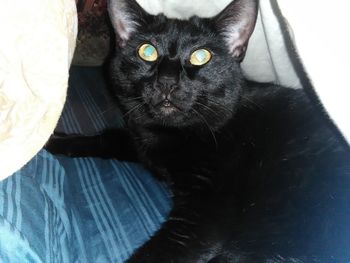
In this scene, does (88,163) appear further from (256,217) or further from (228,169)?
(256,217)

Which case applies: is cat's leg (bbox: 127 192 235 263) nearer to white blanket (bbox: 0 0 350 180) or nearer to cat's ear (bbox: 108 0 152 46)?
white blanket (bbox: 0 0 350 180)

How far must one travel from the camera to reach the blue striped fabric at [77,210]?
684mm

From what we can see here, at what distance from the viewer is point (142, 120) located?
120 cm

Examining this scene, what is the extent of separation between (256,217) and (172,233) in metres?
0.21

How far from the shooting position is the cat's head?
106 centimetres

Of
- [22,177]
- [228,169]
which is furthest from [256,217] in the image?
[22,177]

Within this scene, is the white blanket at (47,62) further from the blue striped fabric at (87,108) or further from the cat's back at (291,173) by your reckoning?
the blue striped fabric at (87,108)

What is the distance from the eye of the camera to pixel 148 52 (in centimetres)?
Result: 114

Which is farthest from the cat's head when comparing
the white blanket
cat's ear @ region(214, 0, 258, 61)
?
the white blanket

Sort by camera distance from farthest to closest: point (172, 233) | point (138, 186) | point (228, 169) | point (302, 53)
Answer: point (138, 186) < point (228, 169) < point (172, 233) < point (302, 53)

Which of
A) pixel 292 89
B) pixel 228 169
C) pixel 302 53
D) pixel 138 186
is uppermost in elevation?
pixel 302 53

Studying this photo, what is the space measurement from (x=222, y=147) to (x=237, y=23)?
1.22 ft

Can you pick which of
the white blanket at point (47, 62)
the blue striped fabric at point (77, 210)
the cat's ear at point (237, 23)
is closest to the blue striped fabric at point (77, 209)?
the blue striped fabric at point (77, 210)

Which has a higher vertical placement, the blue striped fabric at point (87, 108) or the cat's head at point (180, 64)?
the cat's head at point (180, 64)
